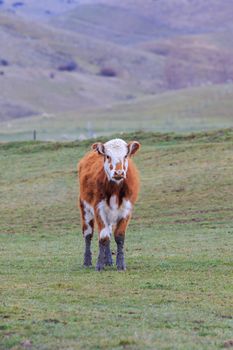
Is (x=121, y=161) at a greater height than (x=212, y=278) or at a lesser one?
greater

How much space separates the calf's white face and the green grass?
162 centimetres

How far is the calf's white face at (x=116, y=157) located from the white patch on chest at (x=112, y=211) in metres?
0.42

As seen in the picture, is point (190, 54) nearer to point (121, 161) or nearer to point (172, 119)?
point (172, 119)

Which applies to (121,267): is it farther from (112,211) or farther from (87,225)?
(87,225)

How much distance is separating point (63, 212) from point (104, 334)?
18207 mm

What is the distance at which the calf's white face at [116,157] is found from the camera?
16484mm

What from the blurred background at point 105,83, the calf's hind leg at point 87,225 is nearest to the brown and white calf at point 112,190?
the calf's hind leg at point 87,225

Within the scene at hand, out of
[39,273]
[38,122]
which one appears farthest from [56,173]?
[38,122]

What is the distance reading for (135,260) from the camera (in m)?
18.7

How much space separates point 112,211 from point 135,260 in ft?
6.68

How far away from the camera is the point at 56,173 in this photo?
36.2 metres

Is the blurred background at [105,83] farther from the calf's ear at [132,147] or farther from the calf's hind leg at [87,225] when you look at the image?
the calf's ear at [132,147]

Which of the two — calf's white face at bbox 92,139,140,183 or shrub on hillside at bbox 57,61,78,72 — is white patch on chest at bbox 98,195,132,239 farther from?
shrub on hillside at bbox 57,61,78,72

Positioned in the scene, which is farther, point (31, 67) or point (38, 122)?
point (31, 67)
